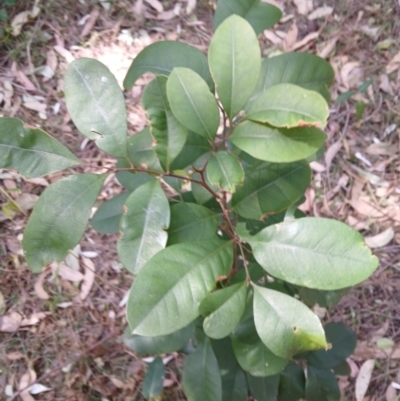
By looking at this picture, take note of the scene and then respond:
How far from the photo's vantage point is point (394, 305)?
1.66 m

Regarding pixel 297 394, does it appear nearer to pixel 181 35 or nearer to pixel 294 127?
pixel 294 127

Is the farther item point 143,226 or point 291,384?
point 291,384

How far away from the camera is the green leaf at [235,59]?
2.03 ft

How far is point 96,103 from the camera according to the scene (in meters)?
0.68

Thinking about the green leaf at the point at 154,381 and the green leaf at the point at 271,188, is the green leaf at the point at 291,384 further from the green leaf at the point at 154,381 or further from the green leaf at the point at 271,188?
the green leaf at the point at 271,188

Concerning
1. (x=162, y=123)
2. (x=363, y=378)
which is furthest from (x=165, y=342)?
(x=363, y=378)

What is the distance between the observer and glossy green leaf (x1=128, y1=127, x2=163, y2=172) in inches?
30.5

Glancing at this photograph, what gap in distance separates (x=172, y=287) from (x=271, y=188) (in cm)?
26

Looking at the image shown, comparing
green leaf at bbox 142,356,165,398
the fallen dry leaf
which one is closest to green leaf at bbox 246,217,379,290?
green leaf at bbox 142,356,165,398

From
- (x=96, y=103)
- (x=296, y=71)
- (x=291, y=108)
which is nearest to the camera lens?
(x=291, y=108)

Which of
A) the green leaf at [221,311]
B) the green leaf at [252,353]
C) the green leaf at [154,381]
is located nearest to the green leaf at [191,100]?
the green leaf at [221,311]

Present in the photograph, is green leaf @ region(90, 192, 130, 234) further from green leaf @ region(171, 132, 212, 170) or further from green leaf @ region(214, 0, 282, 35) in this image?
green leaf @ region(214, 0, 282, 35)

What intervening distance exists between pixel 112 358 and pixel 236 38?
1358 millimetres

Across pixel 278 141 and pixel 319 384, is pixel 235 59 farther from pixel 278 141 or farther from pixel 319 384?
pixel 319 384
